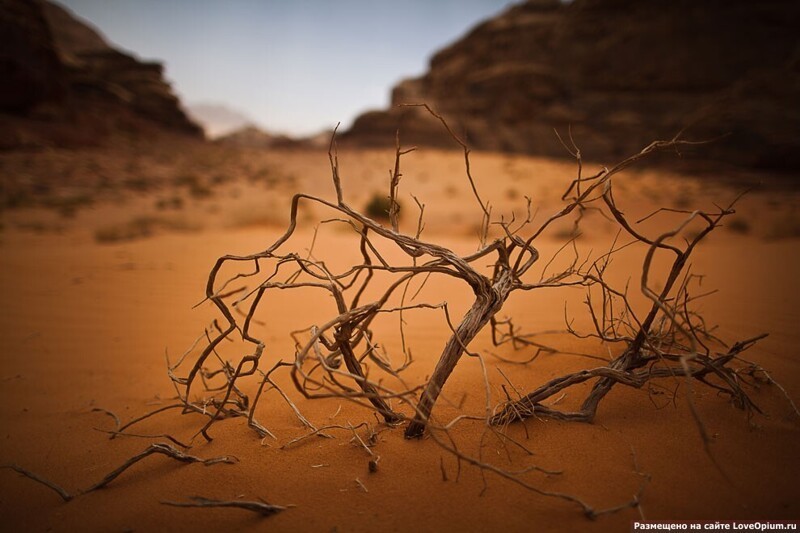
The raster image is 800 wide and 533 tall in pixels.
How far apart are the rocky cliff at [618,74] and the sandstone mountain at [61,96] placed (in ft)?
56.6

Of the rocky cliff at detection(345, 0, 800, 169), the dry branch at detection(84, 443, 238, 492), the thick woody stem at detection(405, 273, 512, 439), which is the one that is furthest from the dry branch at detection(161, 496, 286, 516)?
the rocky cliff at detection(345, 0, 800, 169)

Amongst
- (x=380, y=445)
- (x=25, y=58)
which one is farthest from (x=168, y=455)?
(x=25, y=58)

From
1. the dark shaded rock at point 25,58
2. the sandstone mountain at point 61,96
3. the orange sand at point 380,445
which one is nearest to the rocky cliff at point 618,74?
the sandstone mountain at point 61,96

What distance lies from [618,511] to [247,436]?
4.80ft

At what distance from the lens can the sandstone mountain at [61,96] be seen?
58.5 feet

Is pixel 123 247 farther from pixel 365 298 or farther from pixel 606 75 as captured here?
pixel 606 75

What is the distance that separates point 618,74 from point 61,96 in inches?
1326

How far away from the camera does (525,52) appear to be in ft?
95.6

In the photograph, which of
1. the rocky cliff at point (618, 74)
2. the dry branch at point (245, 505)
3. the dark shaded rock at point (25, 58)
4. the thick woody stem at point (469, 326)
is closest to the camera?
the dry branch at point (245, 505)

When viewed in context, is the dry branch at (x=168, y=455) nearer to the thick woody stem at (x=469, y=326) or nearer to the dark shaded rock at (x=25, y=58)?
the thick woody stem at (x=469, y=326)

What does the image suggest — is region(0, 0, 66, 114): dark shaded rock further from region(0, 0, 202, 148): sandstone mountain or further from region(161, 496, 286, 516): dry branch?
region(161, 496, 286, 516): dry branch

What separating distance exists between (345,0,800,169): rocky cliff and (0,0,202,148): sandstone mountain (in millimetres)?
17247

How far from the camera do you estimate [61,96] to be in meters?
20.8

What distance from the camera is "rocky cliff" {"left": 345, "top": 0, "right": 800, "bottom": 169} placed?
72.7ft
